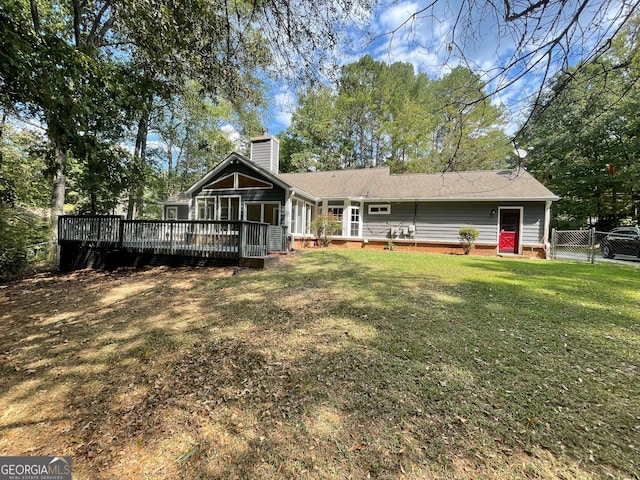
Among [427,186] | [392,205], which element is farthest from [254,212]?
[427,186]

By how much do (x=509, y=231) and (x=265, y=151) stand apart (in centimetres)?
1212

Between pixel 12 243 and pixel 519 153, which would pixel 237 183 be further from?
pixel 519 153

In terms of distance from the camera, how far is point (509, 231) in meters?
12.3

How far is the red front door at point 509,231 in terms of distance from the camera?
12.2 m

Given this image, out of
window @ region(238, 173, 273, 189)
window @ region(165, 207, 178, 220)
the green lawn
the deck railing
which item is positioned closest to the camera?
the green lawn

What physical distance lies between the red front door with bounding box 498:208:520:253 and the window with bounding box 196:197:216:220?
13.5 metres

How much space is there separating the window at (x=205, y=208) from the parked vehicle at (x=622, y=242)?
1684 centimetres

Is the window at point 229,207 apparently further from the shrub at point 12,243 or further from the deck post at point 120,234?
the shrub at point 12,243

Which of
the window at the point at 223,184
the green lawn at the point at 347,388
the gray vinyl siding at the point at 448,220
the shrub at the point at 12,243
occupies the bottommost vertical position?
the green lawn at the point at 347,388

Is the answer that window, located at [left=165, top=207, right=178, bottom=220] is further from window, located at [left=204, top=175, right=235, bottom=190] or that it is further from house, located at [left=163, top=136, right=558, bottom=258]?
window, located at [left=204, top=175, right=235, bottom=190]

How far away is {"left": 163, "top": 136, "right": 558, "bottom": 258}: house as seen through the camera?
1194cm

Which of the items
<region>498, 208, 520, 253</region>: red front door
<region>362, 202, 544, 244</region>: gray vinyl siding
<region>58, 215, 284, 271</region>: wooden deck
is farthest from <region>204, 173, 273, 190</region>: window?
<region>498, 208, 520, 253</region>: red front door

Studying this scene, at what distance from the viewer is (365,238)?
1415 cm

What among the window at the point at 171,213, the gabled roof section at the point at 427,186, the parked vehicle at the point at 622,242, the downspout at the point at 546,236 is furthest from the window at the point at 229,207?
the parked vehicle at the point at 622,242
